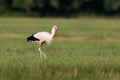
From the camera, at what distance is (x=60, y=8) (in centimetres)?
7150

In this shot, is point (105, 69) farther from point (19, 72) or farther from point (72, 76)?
point (19, 72)

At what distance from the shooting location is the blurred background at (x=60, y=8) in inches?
2719

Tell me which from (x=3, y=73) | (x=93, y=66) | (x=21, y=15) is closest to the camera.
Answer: (x=3, y=73)

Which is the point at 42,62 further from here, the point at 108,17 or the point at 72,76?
the point at 108,17

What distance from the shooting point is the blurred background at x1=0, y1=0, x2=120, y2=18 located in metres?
69.1

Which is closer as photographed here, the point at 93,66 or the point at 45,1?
the point at 93,66

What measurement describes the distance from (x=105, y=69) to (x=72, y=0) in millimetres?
58723

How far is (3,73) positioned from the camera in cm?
1304

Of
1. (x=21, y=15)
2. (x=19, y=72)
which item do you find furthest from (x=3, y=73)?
(x=21, y=15)

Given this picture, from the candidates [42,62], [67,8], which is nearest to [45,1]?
[67,8]

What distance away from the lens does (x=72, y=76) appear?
13.4 meters

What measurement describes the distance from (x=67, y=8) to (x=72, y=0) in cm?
201

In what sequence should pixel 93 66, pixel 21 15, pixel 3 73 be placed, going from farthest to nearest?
pixel 21 15
pixel 93 66
pixel 3 73

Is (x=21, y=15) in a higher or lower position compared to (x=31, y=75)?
lower
